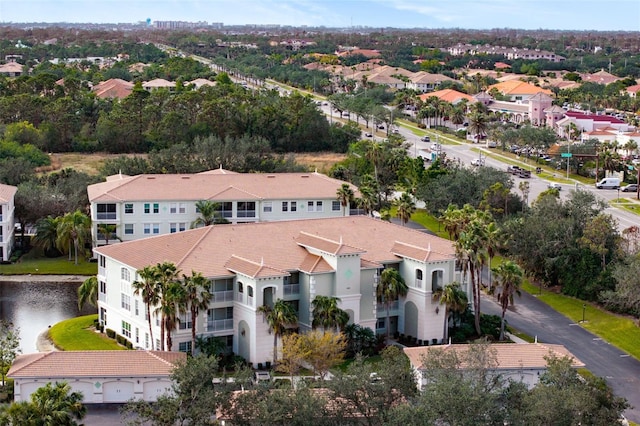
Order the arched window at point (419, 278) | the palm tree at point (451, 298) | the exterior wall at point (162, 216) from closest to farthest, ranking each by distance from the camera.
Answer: the palm tree at point (451, 298) → the arched window at point (419, 278) → the exterior wall at point (162, 216)

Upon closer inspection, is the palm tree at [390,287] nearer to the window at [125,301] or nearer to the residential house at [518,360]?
the residential house at [518,360]

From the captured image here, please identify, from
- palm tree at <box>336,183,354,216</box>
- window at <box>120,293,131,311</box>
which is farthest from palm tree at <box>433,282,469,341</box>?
palm tree at <box>336,183,354,216</box>

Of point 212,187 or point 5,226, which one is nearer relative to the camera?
point 5,226

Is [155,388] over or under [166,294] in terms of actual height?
under

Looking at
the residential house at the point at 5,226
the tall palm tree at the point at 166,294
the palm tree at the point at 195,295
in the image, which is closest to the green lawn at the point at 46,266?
→ the residential house at the point at 5,226

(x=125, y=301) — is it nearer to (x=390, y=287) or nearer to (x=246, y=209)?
(x=390, y=287)

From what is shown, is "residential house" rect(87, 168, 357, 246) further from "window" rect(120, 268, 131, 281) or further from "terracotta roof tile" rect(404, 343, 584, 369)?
"terracotta roof tile" rect(404, 343, 584, 369)

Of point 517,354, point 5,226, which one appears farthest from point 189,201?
point 517,354
